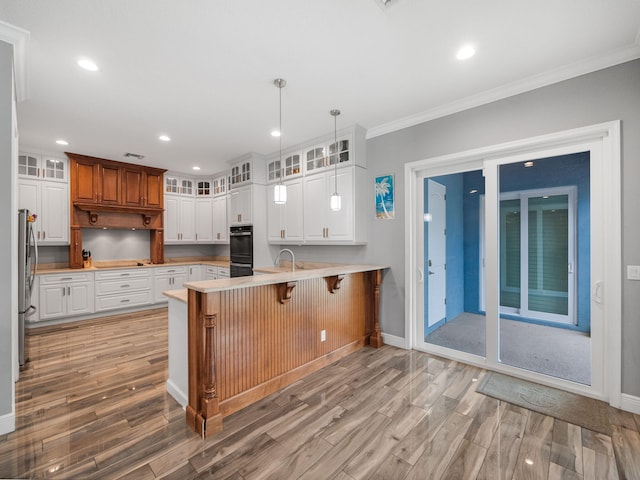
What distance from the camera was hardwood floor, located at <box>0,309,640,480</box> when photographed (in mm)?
1806

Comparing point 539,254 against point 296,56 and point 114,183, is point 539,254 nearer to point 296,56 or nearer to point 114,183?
point 296,56

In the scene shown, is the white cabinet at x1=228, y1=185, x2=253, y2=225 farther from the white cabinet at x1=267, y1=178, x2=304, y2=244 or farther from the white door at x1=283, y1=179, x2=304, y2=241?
the white door at x1=283, y1=179, x2=304, y2=241

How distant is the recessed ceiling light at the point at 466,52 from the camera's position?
90.5 inches

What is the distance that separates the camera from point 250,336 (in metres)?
2.55

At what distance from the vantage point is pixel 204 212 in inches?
264

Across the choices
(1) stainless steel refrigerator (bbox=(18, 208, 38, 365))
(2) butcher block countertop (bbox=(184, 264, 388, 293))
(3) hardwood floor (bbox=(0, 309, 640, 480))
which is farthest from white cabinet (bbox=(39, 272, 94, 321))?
(2) butcher block countertop (bbox=(184, 264, 388, 293))

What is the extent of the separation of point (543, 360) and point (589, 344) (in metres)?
0.45

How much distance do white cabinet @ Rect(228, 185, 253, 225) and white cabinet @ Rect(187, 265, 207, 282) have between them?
161cm

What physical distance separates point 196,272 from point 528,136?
6.09 m

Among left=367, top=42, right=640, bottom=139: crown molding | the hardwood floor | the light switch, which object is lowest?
the hardwood floor

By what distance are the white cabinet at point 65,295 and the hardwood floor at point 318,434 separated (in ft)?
6.56

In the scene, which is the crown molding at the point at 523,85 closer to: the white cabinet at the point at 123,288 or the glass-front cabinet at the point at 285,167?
the glass-front cabinet at the point at 285,167

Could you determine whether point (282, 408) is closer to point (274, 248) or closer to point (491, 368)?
point (491, 368)

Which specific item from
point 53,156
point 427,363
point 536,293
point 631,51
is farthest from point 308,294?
point 53,156
